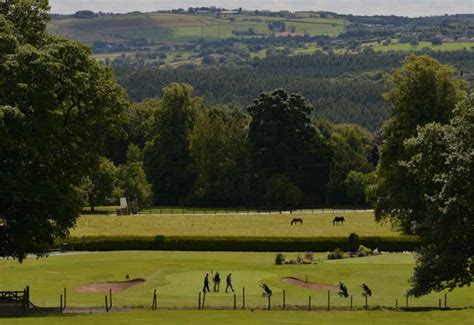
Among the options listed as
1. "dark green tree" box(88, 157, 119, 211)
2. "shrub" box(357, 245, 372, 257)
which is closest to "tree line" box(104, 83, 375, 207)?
"dark green tree" box(88, 157, 119, 211)

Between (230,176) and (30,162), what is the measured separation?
3724 inches

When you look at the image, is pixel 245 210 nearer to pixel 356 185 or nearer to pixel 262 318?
pixel 356 185

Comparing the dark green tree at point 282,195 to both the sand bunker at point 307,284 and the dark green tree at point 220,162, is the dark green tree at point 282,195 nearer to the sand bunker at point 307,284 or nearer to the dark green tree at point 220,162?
the dark green tree at point 220,162

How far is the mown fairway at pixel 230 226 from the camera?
103 meters

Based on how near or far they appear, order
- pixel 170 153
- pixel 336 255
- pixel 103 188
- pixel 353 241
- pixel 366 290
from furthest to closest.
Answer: pixel 170 153 → pixel 103 188 → pixel 353 241 → pixel 336 255 → pixel 366 290

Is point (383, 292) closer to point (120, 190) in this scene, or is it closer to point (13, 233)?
point (13, 233)

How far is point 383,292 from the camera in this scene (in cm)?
6738

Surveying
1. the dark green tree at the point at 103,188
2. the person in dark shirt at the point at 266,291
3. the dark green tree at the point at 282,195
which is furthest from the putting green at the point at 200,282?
the dark green tree at the point at 282,195

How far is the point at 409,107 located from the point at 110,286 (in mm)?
38157

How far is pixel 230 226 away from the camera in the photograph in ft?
366

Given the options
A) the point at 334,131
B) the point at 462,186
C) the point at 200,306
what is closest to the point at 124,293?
the point at 200,306

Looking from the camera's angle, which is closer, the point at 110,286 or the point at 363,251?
the point at 110,286

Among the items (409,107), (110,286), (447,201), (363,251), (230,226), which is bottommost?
(230,226)

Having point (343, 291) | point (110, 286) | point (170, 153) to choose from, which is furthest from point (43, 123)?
point (170, 153)
